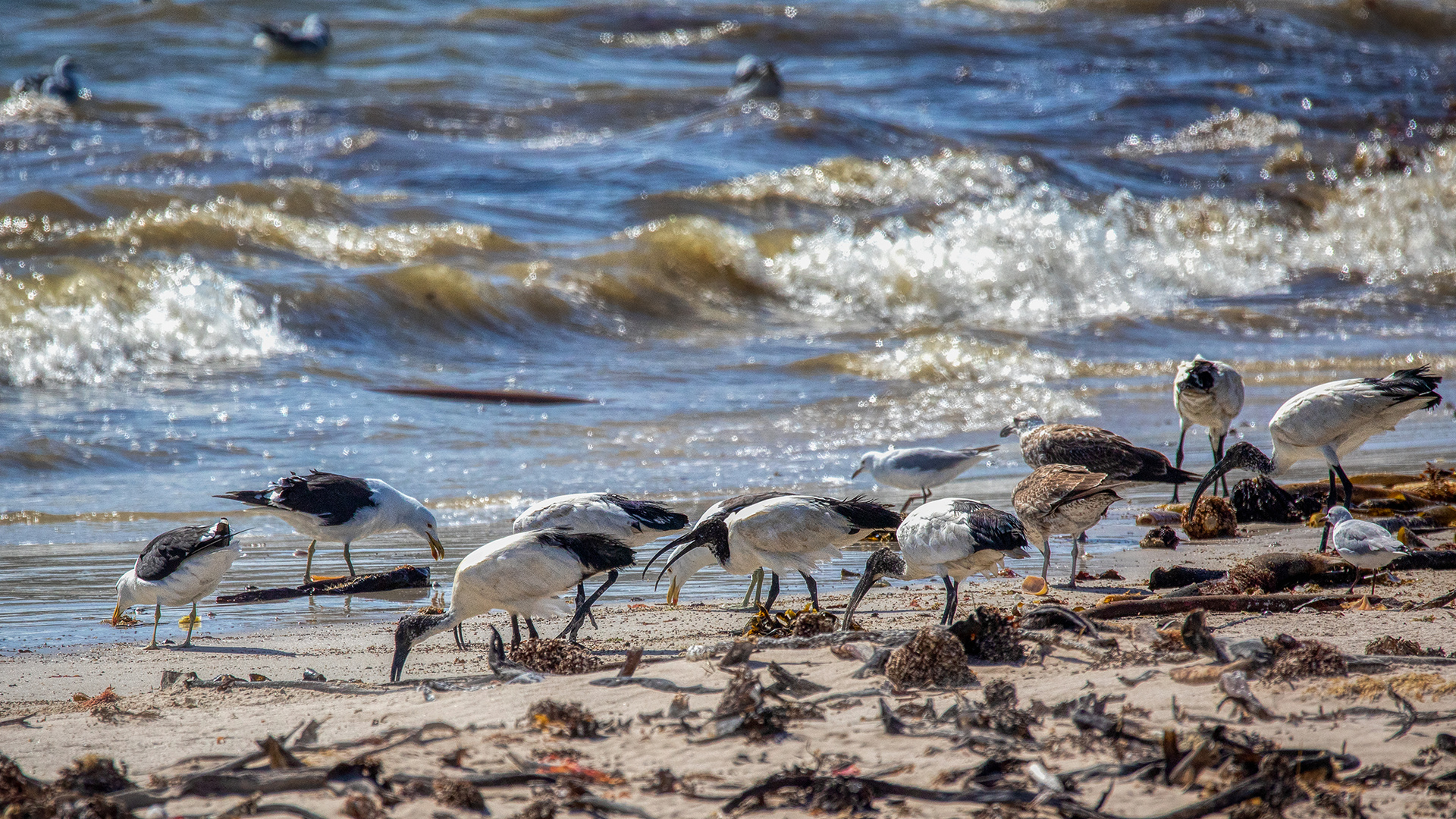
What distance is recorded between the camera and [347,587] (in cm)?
613

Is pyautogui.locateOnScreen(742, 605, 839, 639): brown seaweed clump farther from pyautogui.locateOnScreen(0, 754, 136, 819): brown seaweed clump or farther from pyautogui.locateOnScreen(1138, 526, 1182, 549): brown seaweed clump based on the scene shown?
pyautogui.locateOnScreen(1138, 526, 1182, 549): brown seaweed clump

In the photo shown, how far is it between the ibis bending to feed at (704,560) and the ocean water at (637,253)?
0.39 metres

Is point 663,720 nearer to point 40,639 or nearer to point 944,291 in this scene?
point 40,639

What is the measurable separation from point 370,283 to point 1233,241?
12728 millimetres

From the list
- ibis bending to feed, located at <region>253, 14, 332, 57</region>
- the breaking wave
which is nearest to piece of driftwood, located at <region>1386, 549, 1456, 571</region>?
the breaking wave

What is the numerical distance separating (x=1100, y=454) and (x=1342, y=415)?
1.33m

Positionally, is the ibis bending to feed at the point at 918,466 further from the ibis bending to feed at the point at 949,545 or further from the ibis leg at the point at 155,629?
the ibis leg at the point at 155,629

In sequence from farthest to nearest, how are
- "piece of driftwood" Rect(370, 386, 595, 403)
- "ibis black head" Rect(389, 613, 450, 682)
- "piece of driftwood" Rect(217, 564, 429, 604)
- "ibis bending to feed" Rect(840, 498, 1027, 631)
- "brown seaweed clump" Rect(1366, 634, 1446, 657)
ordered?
1. "piece of driftwood" Rect(370, 386, 595, 403)
2. "piece of driftwood" Rect(217, 564, 429, 604)
3. "ibis bending to feed" Rect(840, 498, 1027, 631)
4. "ibis black head" Rect(389, 613, 450, 682)
5. "brown seaweed clump" Rect(1366, 634, 1446, 657)

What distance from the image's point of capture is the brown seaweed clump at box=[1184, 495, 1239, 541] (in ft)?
23.5

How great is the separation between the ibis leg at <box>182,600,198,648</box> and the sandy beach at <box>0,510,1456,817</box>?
20cm

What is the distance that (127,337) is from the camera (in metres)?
12.4

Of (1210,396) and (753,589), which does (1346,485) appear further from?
(753,589)

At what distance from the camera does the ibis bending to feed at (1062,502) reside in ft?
19.6

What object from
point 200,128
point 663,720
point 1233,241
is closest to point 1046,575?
point 663,720
